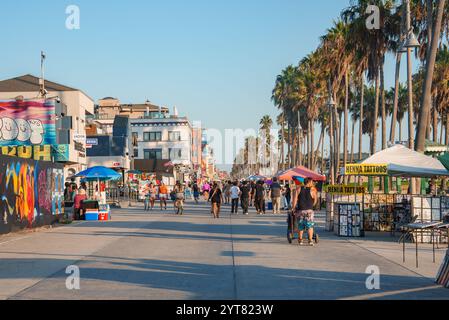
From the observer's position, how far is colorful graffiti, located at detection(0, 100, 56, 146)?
3475 centimetres

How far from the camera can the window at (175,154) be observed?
10131cm

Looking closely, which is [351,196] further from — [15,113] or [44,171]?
[15,113]

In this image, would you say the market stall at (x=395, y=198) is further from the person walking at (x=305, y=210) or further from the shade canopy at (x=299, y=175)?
the shade canopy at (x=299, y=175)

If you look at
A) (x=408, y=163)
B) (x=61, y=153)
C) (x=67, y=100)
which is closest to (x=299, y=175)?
(x=61, y=153)

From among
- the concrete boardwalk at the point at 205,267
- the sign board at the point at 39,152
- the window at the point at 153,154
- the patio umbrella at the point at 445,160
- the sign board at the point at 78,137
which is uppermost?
the window at the point at 153,154

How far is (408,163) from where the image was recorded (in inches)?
753

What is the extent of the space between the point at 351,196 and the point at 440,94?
1769 inches

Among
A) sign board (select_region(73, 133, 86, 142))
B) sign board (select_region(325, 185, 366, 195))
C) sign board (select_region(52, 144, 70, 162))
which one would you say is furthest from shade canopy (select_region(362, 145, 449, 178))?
sign board (select_region(73, 133, 86, 142))

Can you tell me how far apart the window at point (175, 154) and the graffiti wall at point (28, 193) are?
7367cm

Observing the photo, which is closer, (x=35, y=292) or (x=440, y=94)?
(x=35, y=292)

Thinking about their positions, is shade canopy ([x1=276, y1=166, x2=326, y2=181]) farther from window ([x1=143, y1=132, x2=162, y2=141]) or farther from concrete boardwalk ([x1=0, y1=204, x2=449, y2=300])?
window ([x1=143, y1=132, x2=162, y2=141])

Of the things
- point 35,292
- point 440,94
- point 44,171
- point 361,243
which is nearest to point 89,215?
point 44,171

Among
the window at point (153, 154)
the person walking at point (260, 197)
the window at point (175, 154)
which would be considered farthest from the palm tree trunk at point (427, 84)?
the window at point (175, 154)
